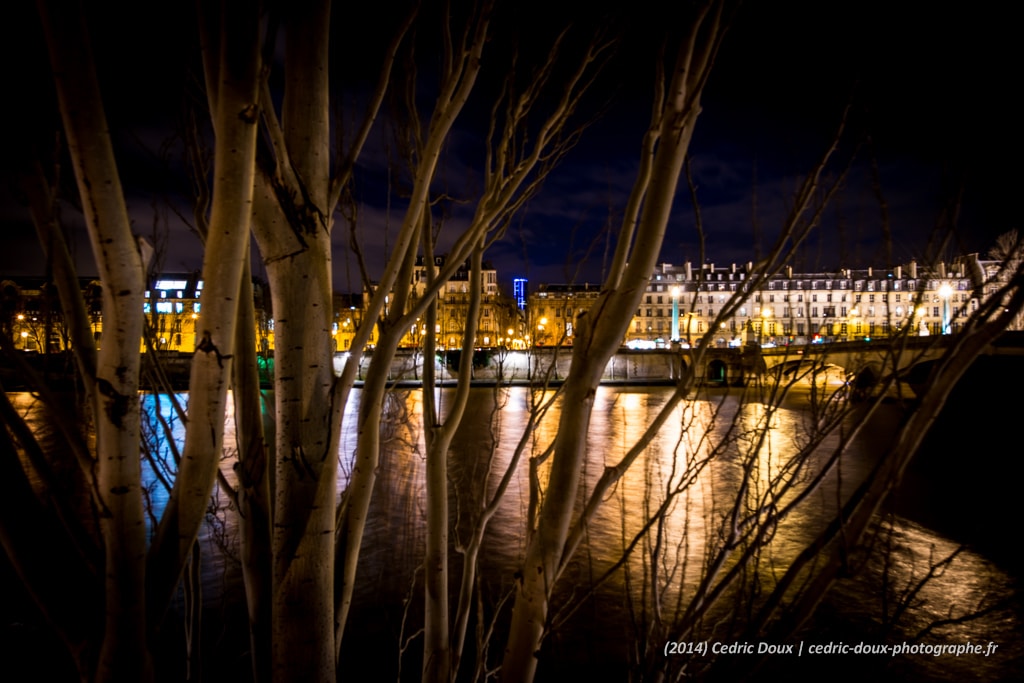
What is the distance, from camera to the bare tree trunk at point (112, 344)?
1.56 meters

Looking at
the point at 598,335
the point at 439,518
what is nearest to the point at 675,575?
the point at 439,518

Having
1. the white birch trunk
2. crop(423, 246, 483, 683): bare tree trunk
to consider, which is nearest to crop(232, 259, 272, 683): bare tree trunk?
crop(423, 246, 483, 683): bare tree trunk

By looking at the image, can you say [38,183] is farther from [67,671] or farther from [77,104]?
[67,671]

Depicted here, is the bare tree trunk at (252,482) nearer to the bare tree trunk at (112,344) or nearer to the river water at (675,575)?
the bare tree trunk at (112,344)

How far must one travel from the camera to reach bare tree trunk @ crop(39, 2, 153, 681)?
1556 mm

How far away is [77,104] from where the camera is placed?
1.56 meters

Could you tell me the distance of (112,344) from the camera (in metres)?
1.72

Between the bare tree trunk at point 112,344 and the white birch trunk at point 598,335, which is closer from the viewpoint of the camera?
the bare tree trunk at point 112,344

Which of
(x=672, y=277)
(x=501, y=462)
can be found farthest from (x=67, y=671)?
(x=672, y=277)

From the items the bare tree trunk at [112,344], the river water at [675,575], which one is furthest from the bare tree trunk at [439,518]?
the bare tree trunk at [112,344]

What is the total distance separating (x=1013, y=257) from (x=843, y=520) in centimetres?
116

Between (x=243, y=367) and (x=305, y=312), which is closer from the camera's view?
(x=305, y=312)

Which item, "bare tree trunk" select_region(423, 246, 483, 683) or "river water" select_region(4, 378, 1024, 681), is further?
"river water" select_region(4, 378, 1024, 681)

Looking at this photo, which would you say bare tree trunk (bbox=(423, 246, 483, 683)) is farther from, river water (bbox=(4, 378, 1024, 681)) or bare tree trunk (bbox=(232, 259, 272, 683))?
bare tree trunk (bbox=(232, 259, 272, 683))
